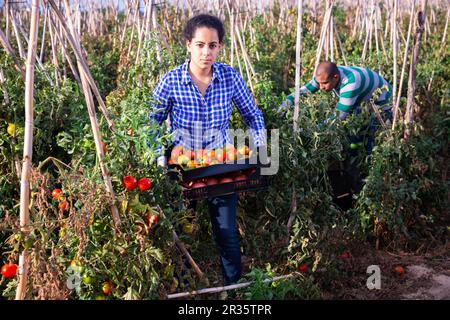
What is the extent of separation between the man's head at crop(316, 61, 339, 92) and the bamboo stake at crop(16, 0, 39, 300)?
1955 mm

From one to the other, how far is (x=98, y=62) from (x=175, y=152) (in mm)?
3361

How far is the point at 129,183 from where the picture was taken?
184cm

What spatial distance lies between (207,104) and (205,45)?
24 cm

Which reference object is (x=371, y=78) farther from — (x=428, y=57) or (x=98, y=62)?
(x=98, y=62)

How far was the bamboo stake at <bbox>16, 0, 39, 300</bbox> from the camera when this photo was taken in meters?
1.62

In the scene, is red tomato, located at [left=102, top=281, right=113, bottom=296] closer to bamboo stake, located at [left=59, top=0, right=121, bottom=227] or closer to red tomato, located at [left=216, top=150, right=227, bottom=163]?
bamboo stake, located at [left=59, top=0, right=121, bottom=227]

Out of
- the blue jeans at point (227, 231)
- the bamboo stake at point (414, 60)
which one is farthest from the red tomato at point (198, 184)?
the bamboo stake at point (414, 60)

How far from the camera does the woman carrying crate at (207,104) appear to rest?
2203 mm

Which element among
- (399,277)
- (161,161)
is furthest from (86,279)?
(399,277)

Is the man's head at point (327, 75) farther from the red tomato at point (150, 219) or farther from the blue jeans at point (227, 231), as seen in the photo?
the red tomato at point (150, 219)

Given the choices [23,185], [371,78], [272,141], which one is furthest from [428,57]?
[23,185]

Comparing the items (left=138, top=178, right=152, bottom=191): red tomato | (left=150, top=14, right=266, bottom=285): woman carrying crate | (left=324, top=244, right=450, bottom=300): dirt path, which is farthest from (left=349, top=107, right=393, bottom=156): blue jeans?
(left=138, top=178, right=152, bottom=191): red tomato

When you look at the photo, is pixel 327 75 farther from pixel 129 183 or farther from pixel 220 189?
pixel 129 183

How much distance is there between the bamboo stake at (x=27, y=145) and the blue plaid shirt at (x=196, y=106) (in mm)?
616
